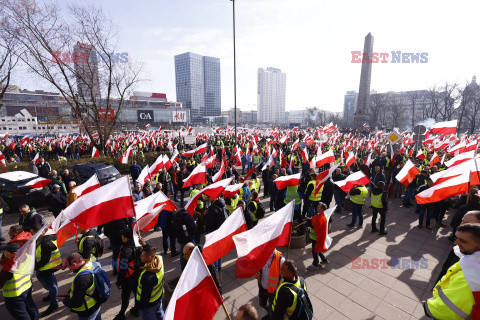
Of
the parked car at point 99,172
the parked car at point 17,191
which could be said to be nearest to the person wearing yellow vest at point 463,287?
the parked car at point 99,172

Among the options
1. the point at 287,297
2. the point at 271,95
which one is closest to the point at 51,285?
the point at 287,297

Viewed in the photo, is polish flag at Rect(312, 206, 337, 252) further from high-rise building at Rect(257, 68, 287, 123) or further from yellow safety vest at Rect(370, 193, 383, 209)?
high-rise building at Rect(257, 68, 287, 123)

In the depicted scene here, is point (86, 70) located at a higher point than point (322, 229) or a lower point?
higher

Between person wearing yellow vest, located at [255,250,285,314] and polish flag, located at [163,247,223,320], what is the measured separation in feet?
4.60

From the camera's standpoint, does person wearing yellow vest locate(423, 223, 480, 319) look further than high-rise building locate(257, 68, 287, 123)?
No

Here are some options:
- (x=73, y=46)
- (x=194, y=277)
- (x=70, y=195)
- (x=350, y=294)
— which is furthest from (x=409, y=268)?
(x=73, y=46)

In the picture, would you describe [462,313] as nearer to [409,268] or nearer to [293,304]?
[293,304]

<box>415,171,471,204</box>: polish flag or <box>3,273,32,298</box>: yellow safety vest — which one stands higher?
<box>415,171,471,204</box>: polish flag

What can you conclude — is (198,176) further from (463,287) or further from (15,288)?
(463,287)

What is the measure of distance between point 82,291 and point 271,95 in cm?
20088

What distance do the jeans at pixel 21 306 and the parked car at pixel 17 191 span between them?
7389 mm

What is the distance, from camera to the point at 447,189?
5.17 meters

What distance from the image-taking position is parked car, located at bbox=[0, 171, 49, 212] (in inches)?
373

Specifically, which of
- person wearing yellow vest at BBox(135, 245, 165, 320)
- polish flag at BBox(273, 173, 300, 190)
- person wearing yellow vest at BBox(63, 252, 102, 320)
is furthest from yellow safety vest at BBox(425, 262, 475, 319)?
polish flag at BBox(273, 173, 300, 190)
